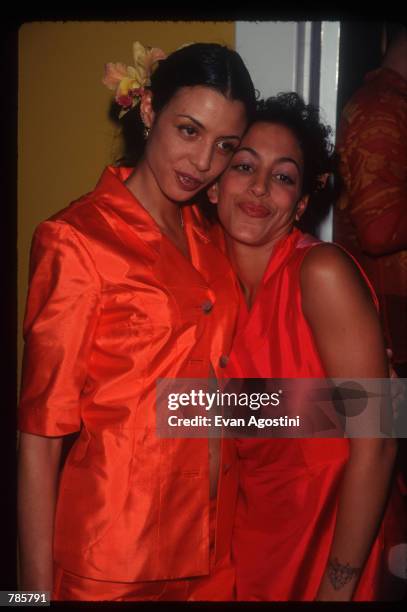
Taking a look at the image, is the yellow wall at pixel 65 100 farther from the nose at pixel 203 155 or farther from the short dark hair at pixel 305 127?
the nose at pixel 203 155

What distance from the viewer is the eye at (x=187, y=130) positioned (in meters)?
0.95

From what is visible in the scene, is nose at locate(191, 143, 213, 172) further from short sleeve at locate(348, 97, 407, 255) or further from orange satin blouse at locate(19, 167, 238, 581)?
short sleeve at locate(348, 97, 407, 255)

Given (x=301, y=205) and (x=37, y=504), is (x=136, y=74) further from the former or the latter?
(x=37, y=504)

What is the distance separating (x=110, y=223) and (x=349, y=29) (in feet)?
2.28

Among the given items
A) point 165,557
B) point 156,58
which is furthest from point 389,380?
point 156,58

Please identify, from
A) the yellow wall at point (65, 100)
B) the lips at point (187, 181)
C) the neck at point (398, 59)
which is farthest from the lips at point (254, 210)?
the neck at point (398, 59)

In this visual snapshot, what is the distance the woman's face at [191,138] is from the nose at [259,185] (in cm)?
7

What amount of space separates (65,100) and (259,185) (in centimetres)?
46

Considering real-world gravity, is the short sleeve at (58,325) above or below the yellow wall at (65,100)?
below

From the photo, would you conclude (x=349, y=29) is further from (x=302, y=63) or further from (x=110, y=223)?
(x=110, y=223)

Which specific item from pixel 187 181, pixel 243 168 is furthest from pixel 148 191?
pixel 243 168

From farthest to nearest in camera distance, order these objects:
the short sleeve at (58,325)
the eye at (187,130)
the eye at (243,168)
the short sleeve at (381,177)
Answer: the short sleeve at (381,177)
the eye at (243,168)
the eye at (187,130)
the short sleeve at (58,325)

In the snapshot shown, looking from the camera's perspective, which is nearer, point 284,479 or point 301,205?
point 284,479

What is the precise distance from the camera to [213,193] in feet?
3.66
